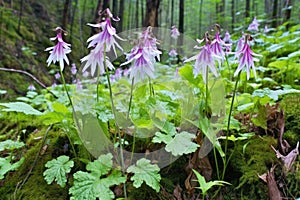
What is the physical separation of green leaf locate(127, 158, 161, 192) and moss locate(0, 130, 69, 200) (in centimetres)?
46

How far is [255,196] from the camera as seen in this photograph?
4.63ft

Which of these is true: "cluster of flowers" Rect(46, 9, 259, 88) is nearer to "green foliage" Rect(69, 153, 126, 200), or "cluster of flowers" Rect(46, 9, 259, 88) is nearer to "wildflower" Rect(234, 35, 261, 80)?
"wildflower" Rect(234, 35, 261, 80)

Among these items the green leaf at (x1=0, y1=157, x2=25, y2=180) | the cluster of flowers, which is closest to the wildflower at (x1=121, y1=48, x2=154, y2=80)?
the cluster of flowers

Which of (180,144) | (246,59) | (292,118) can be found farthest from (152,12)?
(180,144)

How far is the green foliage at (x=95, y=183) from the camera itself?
122cm

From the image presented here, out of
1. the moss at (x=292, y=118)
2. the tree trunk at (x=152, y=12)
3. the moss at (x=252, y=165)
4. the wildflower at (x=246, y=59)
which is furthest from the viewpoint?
the tree trunk at (x=152, y=12)

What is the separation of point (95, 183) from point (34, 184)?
1.70 feet

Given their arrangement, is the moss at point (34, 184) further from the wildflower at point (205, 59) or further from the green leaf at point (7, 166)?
the wildflower at point (205, 59)

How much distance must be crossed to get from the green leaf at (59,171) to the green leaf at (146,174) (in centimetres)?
31

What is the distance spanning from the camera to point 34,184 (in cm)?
159

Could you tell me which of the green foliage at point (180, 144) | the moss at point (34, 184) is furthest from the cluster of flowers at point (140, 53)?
the moss at point (34, 184)

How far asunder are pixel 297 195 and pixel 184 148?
2.03 feet

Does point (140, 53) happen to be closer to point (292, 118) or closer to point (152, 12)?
point (292, 118)

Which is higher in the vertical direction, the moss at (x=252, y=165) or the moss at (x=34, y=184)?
the moss at (x=252, y=165)
